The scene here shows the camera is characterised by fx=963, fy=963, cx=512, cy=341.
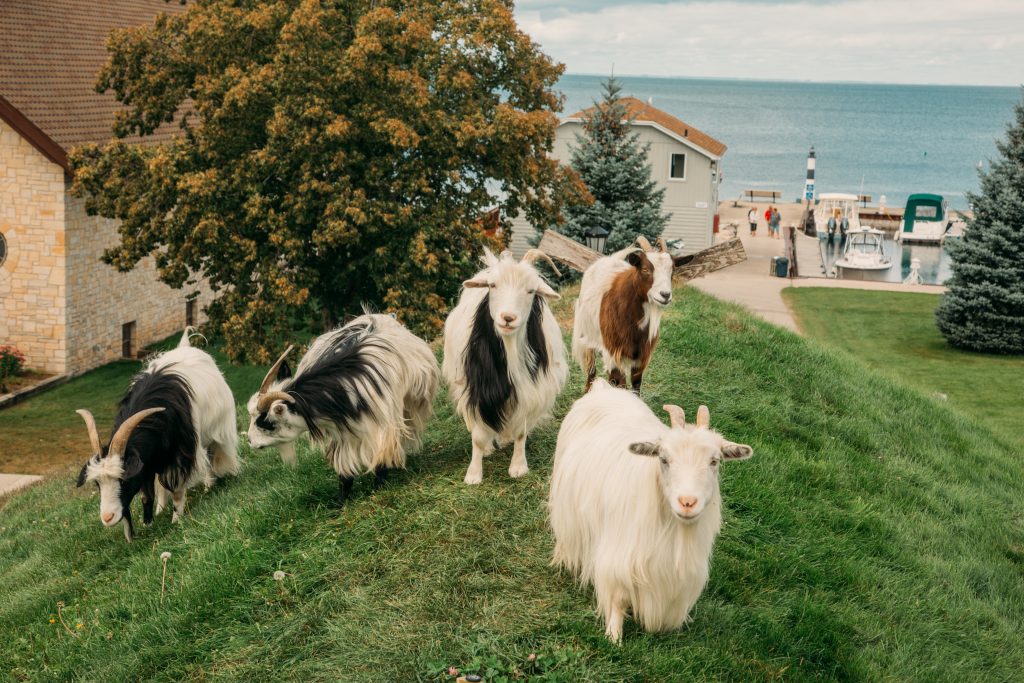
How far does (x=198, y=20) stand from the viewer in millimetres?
18828

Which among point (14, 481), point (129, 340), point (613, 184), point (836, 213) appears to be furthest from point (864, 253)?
point (14, 481)

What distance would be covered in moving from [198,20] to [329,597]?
589 inches

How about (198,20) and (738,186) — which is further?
(738,186)

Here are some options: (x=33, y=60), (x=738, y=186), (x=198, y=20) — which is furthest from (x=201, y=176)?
(x=738, y=186)

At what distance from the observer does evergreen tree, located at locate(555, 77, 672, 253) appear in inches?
979

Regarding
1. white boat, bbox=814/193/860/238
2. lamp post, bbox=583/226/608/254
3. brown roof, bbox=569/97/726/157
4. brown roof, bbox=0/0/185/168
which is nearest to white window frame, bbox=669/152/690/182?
brown roof, bbox=569/97/726/157

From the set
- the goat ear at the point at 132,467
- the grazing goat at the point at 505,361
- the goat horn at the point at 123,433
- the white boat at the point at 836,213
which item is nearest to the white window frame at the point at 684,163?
the white boat at the point at 836,213

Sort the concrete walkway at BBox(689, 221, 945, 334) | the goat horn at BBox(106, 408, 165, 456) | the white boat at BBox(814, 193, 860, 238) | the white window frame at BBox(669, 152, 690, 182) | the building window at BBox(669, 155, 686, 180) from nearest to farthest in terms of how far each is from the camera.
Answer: the goat horn at BBox(106, 408, 165, 456), the concrete walkway at BBox(689, 221, 945, 334), the white window frame at BBox(669, 152, 690, 182), the building window at BBox(669, 155, 686, 180), the white boat at BBox(814, 193, 860, 238)

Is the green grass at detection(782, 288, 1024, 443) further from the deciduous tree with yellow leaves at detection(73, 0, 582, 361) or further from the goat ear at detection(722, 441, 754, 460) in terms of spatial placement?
the goat ear at detection(722, 441, 754, 460)

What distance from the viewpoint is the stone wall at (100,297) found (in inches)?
934

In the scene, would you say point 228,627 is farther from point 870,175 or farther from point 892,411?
point 870,175

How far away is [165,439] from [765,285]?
1131 inches

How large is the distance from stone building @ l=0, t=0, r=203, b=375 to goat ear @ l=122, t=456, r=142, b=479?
15175 millimetres

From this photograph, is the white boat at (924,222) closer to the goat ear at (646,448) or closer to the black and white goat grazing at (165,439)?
the black and white goat grazing at (165,439)
